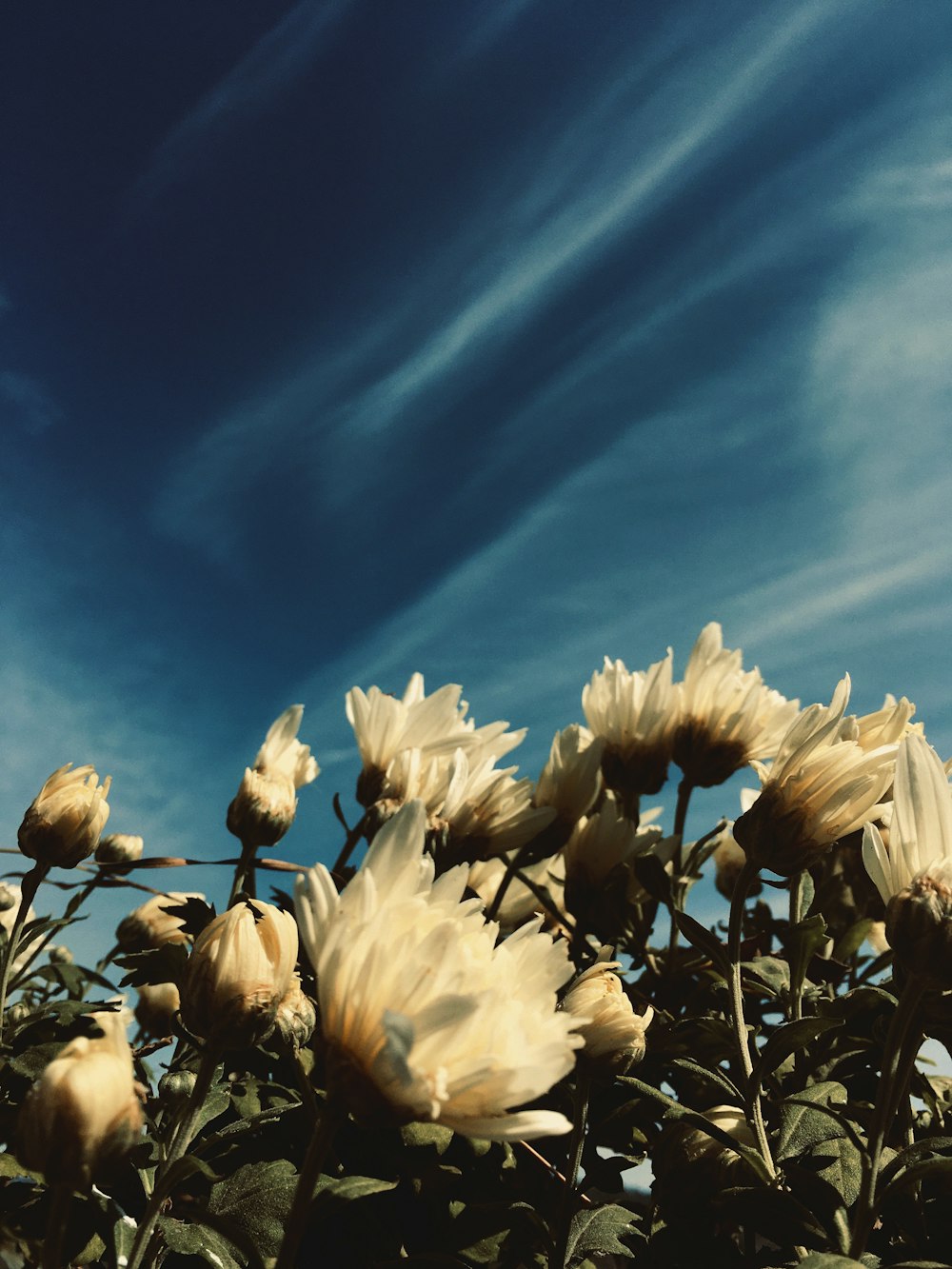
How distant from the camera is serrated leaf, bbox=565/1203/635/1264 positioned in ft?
3.39

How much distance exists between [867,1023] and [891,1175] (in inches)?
21.8

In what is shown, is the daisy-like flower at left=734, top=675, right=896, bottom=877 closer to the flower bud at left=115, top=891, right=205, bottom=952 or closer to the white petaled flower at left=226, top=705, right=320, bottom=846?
the white petaled flower at left=226, top=705, right=320, bottom=846

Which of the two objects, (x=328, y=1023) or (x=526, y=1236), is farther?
(x=526, y=1236)

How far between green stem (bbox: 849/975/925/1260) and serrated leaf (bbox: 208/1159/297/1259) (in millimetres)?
538

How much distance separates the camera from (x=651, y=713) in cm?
185

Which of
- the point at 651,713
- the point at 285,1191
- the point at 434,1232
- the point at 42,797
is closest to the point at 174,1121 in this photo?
the point at 285,1191

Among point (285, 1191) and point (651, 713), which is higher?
point (651, 713)

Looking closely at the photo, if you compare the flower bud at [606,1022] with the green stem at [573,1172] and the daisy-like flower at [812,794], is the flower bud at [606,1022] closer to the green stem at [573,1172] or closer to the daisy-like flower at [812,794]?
the green stem at [573,1172]

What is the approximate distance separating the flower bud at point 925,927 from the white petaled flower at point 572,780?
89 cm

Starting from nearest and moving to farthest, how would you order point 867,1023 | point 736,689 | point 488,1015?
point 488,1015, point 867,1023, point 736,689

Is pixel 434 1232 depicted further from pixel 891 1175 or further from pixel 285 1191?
pixel 891 1175

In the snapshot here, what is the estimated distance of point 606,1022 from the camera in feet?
3.23

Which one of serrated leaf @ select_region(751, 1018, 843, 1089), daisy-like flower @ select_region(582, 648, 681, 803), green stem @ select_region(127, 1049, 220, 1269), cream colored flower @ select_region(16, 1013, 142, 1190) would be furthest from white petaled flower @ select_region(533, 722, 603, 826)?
cream colored flower @ select_region(16, 1013, 142, 1190)

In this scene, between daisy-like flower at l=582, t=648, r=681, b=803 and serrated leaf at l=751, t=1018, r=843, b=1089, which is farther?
daisy-like flower at l=582, t=648, r=681, b=803
